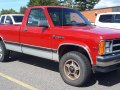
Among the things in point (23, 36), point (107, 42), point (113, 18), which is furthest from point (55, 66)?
point (113, 18)

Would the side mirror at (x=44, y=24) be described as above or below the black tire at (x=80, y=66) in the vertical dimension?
above

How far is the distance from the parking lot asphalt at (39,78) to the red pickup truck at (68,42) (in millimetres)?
365

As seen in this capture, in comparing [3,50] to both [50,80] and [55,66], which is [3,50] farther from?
[50,80]

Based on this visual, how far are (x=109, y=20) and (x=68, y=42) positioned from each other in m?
8.19

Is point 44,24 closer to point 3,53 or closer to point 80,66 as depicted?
point 80,66

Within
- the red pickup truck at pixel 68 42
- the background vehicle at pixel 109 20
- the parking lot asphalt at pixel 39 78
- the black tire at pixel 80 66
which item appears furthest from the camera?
the background vehicle at pixel 109 20

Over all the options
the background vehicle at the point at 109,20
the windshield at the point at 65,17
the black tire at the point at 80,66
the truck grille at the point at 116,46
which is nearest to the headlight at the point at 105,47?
the truck grille at the point at 116,46

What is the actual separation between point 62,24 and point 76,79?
1.65 metres

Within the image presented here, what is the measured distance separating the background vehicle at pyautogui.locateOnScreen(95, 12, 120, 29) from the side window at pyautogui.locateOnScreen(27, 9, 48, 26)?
21.4ft

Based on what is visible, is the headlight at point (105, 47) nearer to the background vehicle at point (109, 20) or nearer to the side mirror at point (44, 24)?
the side mirror at point (44, 24)

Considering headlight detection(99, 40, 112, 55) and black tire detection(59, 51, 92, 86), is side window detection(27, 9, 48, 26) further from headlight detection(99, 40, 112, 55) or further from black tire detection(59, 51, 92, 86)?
headlight detection(99, 40, 112, 55)

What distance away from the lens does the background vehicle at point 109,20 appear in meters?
13.4

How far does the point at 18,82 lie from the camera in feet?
21.2

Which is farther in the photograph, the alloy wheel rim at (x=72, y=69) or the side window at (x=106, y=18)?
the side window at (x=106, y=18)
